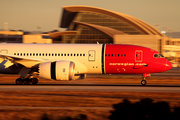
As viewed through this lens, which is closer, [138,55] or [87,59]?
[138,55]

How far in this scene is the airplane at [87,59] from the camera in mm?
24609

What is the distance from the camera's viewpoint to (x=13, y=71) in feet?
83.7

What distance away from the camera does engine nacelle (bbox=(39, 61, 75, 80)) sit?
23.2 meters

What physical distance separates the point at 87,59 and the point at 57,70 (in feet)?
11.3

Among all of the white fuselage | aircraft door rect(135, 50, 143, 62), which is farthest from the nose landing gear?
aircraft door rect(135, 50, 143, 62)

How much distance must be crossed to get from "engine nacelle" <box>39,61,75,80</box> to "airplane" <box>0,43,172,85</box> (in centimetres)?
61

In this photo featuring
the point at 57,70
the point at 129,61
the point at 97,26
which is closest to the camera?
the point at 57,70

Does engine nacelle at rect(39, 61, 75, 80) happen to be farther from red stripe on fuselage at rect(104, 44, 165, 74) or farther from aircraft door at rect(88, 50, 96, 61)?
red stripe on fuselage at rect(104, 44, 165, 74)

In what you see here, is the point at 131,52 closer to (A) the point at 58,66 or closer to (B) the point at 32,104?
(A) the point at 58,66

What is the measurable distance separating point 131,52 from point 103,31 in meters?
65.3

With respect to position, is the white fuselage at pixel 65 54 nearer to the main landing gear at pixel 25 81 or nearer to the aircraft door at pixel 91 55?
the aircraft door at pixel 91 55

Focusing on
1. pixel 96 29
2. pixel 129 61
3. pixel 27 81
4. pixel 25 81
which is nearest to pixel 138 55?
pixel 129 61

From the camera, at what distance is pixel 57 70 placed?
76.2 feet

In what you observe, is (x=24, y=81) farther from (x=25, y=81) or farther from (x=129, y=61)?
(x=129, y=61)
